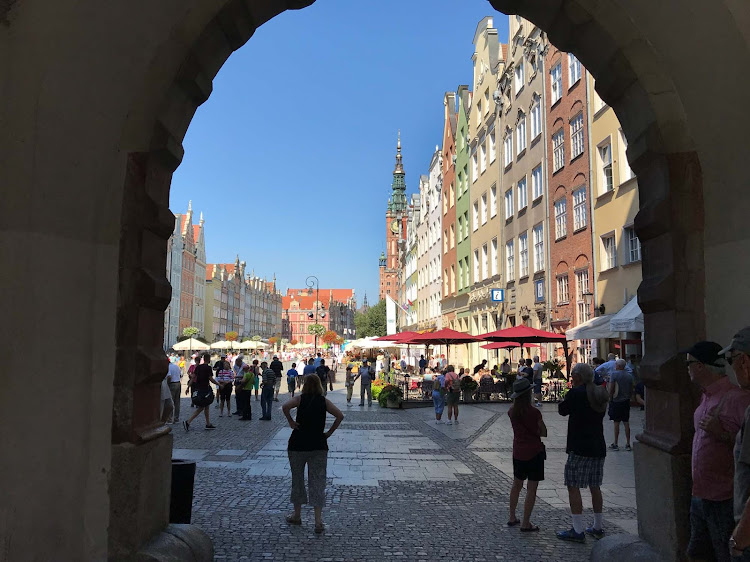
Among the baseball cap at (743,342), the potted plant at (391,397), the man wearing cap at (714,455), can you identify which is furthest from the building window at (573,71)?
the baseball cap at (743,342)

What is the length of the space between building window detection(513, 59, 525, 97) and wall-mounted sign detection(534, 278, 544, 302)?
9726mm

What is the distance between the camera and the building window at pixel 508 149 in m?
32.0

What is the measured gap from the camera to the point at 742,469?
115 inches

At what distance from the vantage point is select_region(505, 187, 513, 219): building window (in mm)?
32094

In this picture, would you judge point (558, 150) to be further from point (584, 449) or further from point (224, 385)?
point (584, 449)

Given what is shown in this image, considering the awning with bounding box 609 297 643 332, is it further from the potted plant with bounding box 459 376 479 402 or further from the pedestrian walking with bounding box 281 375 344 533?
the pedestrian walking with bounding box 281 375 344 533

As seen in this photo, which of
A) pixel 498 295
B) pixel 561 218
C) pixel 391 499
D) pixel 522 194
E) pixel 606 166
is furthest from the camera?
pixel 498 295

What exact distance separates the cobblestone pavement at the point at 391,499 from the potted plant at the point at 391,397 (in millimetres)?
6568

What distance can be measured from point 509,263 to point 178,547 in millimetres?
28768

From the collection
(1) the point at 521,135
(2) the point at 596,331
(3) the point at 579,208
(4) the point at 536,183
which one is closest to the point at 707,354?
(2) the point at 596,331

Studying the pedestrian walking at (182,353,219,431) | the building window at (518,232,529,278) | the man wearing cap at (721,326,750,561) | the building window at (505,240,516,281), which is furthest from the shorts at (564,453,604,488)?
the building window at (505,240,516,281)

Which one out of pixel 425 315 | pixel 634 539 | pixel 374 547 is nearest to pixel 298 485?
pixel 374 547

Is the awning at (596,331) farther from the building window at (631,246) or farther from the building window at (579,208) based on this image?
the building window at (579,208)

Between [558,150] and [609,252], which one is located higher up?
[558,150]
